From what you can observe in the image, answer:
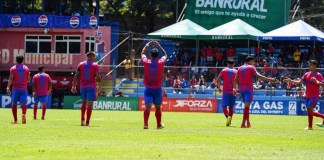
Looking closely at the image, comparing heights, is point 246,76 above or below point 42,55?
below

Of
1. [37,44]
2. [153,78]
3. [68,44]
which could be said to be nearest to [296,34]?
[68,44]

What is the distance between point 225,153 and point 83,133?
5831mm

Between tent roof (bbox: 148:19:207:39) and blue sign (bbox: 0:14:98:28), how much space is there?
6.45 m

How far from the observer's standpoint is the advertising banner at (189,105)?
47.1m

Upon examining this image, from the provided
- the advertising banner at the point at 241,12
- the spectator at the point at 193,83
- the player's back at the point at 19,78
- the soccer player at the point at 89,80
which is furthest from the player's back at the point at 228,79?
the advertising banner at the point at 241,12

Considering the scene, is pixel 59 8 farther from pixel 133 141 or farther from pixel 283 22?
pixel 133 141

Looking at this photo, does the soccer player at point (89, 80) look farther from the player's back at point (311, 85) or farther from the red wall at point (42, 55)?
the red wall at point (42, 55)

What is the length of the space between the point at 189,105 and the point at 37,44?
15.8 metres

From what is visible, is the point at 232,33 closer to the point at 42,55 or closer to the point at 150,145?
the point at 42,55

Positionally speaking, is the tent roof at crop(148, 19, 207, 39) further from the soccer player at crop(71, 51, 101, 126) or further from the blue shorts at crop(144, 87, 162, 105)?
the blue shorts at crop(144, 87, 162, 105)

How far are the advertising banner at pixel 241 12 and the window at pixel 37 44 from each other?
390 inches

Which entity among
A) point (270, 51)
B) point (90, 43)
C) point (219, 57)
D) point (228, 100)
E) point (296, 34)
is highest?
point (296, 34)

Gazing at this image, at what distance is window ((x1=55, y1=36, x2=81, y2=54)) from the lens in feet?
192

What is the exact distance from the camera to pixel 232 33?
165 ft
